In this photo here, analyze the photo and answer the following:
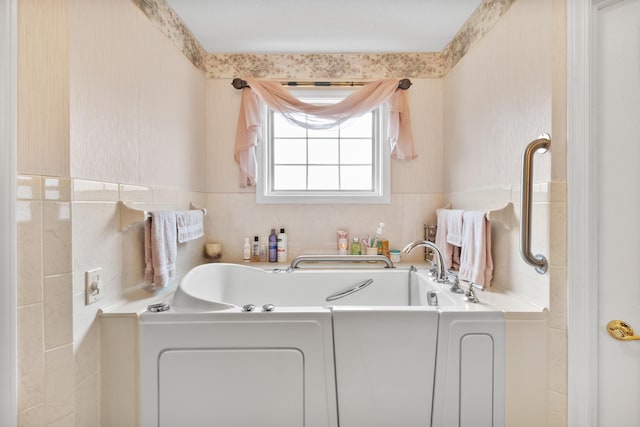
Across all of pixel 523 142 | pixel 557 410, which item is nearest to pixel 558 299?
pixel 557 410

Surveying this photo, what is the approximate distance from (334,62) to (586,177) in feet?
5.77

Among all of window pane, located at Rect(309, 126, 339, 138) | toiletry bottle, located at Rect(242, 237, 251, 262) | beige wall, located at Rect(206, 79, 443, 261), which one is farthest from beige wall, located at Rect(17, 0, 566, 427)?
window pane, located at Rect(309, 126, 339, 138)

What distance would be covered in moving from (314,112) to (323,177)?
0.51 m

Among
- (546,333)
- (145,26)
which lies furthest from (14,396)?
(546,333)

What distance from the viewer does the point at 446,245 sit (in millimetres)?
1997

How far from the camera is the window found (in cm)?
235

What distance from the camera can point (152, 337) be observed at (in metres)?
1.20

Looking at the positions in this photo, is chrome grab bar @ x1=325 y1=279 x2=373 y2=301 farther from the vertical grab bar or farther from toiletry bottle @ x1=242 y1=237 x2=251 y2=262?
the vertical grab bar

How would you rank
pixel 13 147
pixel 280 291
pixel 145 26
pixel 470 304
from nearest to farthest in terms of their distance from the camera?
1. pixel 13 147
2. pixel 470 304
3. pixel 145 26
4. pixel 280 291

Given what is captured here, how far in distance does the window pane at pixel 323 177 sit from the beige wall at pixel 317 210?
212mm

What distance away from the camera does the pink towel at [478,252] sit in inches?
60.4

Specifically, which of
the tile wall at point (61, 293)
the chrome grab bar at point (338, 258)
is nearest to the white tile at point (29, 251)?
the tile wall at point (61, 293)

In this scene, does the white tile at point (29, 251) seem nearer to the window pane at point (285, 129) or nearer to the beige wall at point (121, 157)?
the beige wall at point (121, 157)

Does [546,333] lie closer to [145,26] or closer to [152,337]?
[152,337]
